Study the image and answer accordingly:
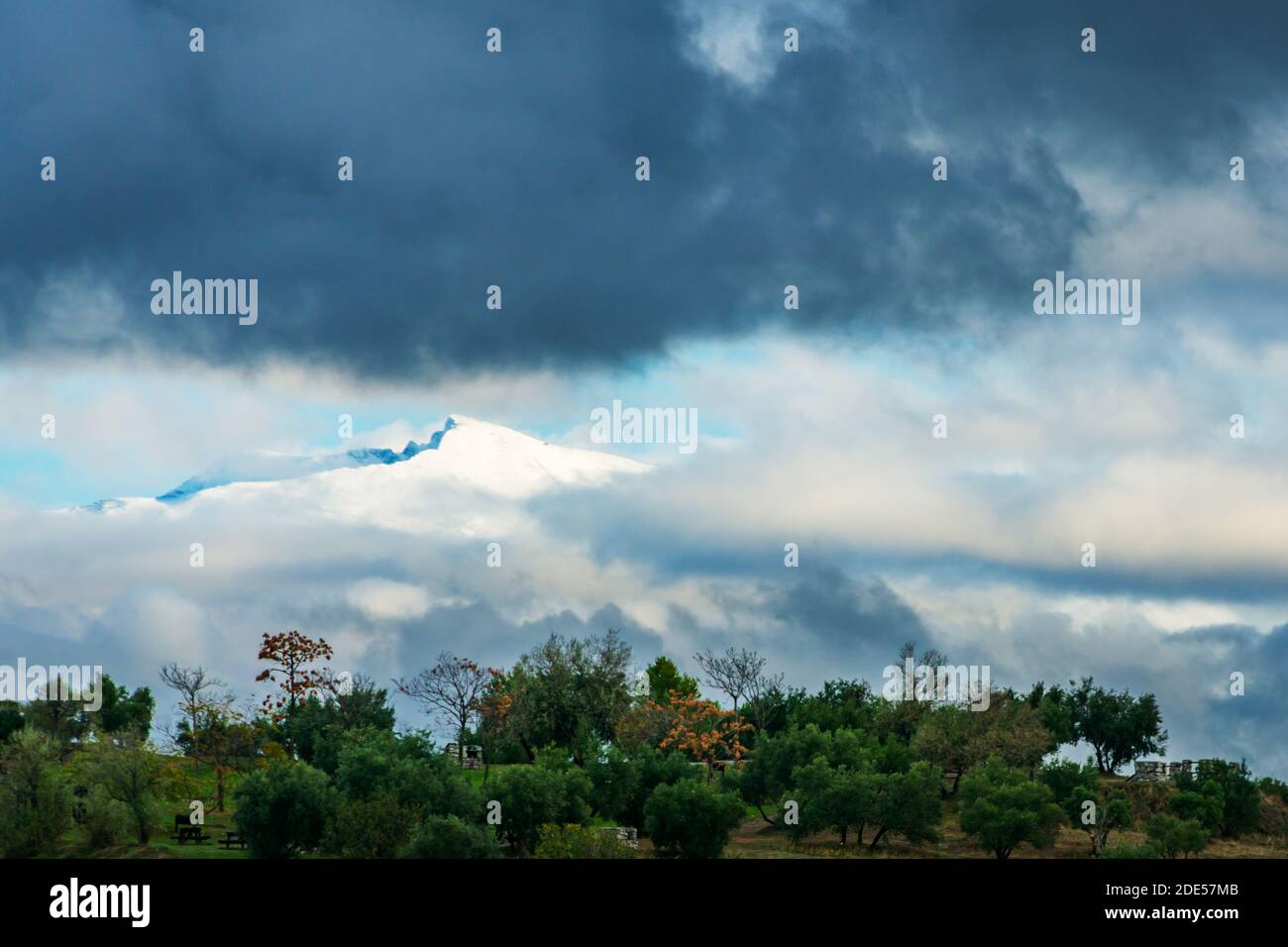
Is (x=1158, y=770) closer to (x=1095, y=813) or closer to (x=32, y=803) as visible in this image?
(x=1095, y=813)

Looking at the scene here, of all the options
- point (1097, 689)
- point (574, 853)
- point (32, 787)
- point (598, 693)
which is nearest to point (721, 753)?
point (598, 693)

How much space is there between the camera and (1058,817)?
213ft

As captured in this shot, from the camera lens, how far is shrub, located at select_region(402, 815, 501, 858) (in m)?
50.4

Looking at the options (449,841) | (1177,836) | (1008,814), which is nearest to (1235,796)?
(1177,836)

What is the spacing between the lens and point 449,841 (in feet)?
167

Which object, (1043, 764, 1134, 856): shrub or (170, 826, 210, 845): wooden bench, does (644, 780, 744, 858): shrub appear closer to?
(1043, 764, 1134, 856): shrub

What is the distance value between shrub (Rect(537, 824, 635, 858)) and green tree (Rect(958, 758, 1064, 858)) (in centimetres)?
2008

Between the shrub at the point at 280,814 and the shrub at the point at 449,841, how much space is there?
6.52 m

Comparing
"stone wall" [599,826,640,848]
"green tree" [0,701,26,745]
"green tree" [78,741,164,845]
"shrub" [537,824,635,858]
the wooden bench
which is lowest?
"stone wall" [599,826,640,848]

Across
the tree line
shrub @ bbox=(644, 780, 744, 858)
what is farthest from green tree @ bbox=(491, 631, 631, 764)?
shrub @ bbox=(644, 780, 744, 858)

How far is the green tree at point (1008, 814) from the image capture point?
64.1 m

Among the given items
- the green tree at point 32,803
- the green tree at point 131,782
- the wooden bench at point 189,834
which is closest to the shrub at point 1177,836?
the wooden bench at point 189,834
